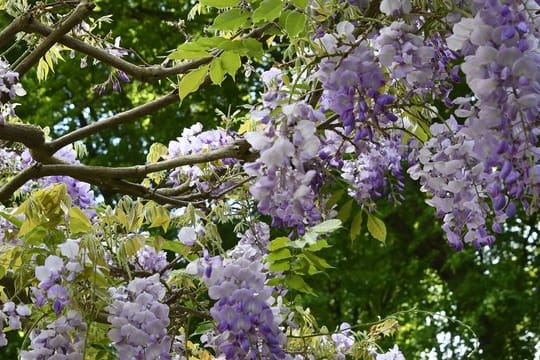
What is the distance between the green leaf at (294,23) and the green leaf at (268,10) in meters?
0.03

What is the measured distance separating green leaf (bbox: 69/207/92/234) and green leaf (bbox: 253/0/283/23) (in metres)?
0.76

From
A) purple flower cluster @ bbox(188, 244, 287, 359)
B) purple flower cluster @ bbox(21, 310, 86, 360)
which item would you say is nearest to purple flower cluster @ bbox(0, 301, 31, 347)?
purple flower cluster @ bbox(21, 310, 86, 360)

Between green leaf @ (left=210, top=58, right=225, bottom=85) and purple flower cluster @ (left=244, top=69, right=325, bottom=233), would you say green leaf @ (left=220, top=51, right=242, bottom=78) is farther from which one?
purple flower cluster @ (left=244, top=69, right=325, bottom=233)

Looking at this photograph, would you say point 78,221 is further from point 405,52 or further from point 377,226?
point 405,52

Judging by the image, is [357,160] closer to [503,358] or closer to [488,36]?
[488,36]

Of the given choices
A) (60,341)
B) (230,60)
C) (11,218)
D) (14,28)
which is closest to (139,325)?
(60,341)

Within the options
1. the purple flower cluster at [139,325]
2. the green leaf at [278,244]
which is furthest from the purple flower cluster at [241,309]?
the green leaf at [278,244]

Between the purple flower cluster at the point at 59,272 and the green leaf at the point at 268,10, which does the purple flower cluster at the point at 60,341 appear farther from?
the green leaf at the point at 268,10

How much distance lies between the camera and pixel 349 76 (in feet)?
4.61

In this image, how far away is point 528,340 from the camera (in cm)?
657

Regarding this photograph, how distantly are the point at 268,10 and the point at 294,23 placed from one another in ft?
0.16

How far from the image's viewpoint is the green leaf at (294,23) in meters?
1.44

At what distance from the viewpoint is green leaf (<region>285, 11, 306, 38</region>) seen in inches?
56.6

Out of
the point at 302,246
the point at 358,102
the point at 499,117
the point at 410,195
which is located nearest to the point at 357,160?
the point at 302,246
